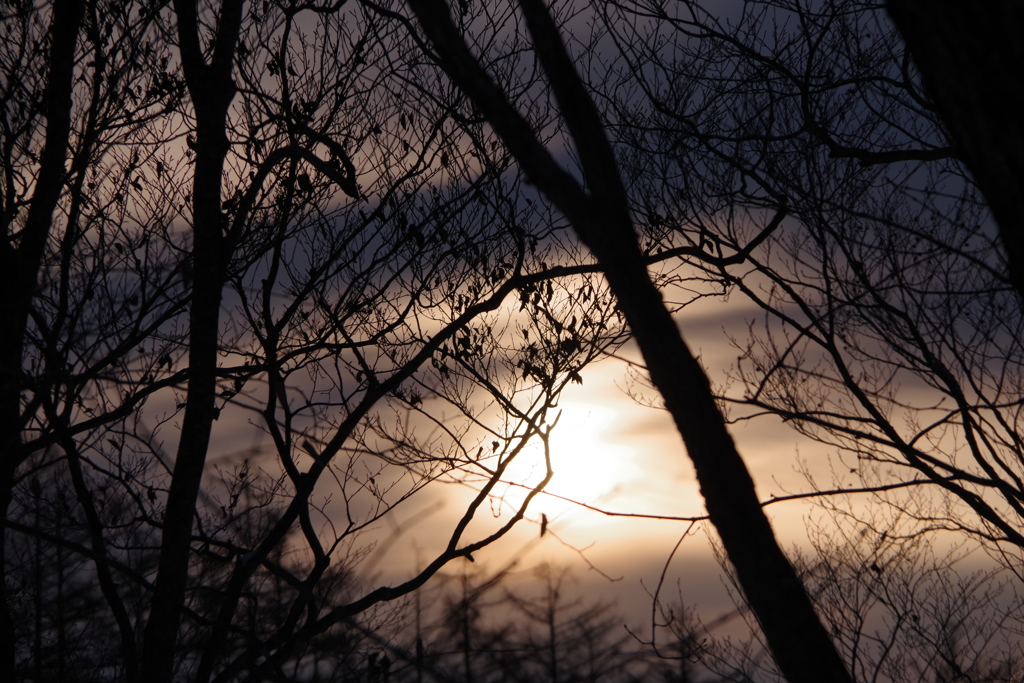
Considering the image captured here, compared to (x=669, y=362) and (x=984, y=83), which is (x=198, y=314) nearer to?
(x=669, y=362)

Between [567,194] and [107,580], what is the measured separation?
197 inches

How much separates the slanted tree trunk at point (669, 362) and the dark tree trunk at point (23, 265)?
424 centimetres

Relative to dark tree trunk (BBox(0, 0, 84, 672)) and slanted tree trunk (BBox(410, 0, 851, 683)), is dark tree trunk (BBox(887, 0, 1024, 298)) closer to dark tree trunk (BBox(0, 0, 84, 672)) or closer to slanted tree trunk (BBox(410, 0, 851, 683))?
slanted tree trunk (BBox(410, 0, 851, 683))

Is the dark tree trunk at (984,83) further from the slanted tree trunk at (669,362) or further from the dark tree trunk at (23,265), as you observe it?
the dark tree trunk at (23,265)

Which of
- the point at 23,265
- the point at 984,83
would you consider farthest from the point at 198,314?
the point at 984,83

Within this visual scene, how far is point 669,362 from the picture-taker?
202 cm

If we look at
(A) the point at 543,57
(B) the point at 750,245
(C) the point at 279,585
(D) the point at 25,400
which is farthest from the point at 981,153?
(D) the point at 25,400

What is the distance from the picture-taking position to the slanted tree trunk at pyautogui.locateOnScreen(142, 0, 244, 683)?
4219 mm

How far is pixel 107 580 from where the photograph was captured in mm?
5512

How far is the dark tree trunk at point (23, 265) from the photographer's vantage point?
17.0ft

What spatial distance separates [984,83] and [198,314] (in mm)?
4120

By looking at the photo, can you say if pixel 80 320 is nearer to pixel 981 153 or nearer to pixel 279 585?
pixel 279 585

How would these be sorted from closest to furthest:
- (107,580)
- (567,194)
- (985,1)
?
(985,1)
(567,194)
(107,580)

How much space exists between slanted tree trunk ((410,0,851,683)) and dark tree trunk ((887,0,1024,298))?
0.80 meters
